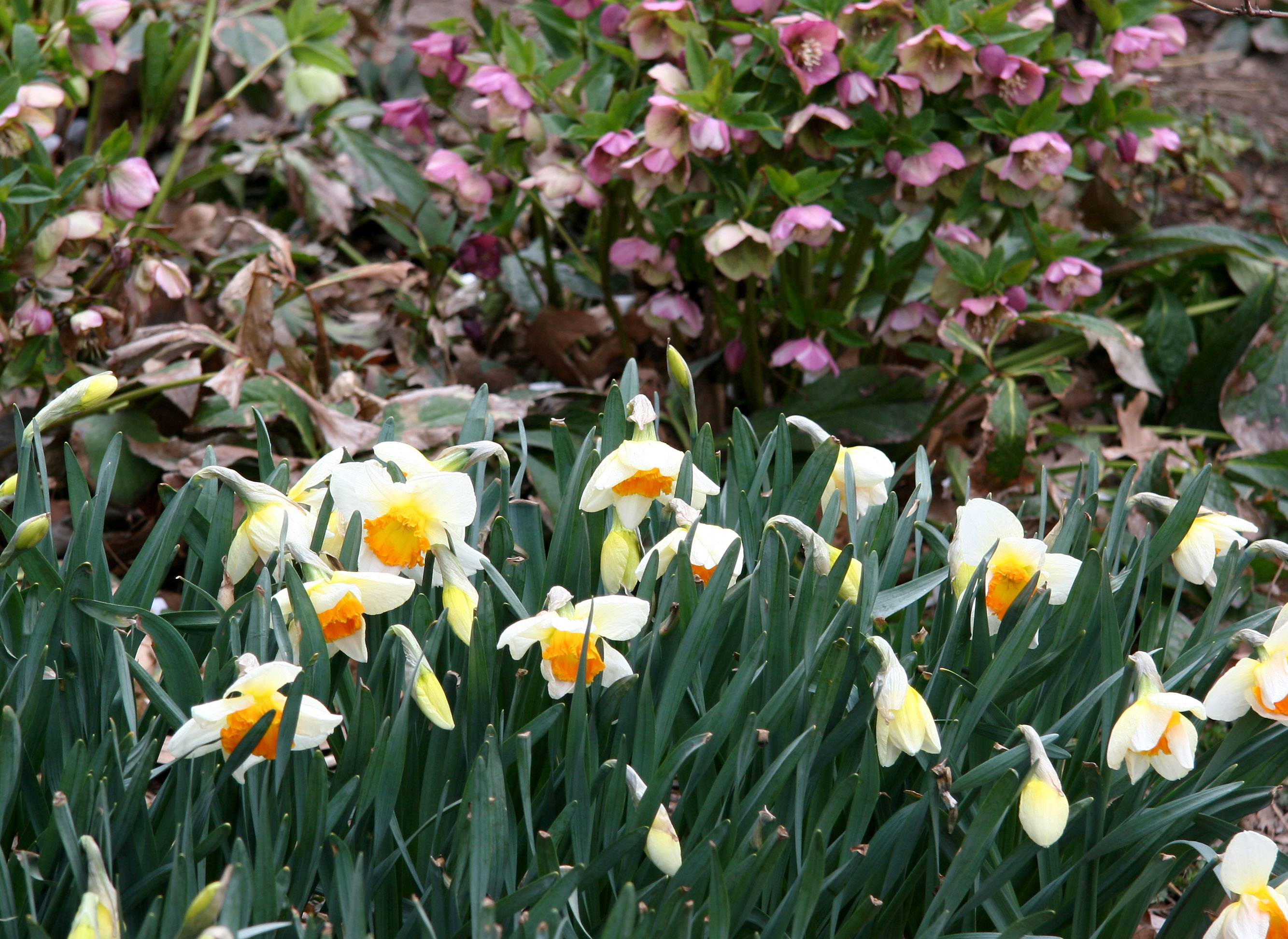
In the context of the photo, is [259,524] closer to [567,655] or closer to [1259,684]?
[567,655]

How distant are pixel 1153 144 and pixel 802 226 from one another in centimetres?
79

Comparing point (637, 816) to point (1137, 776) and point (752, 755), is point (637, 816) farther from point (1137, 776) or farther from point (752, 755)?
point (1137, 776)

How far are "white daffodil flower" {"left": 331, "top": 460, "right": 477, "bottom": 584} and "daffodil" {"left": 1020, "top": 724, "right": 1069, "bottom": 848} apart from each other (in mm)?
490

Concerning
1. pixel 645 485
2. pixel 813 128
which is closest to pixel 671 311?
pixel 813 128

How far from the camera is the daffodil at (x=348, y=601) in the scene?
0.89 metres

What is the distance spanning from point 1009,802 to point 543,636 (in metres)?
0.38

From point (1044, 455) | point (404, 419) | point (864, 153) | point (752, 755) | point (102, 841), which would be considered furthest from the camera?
point (1044, 455)

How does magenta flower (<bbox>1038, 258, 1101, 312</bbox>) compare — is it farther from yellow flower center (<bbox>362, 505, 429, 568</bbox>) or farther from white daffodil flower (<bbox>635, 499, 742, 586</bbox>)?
yellow flower center (<bbox>362, 505, 429, 568</bbox>)

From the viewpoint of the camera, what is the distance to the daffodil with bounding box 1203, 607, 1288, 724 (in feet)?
3.11

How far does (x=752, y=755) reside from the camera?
978 millimetres

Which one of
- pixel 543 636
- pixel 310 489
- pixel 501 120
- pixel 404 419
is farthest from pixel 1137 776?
pixel 501 120

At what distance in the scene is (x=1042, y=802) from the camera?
2.88ft

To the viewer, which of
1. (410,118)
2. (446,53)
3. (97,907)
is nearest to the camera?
(97,907)

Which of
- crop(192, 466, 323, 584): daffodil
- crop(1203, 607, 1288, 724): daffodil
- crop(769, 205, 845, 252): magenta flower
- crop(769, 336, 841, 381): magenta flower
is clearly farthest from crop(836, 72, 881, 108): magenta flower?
crop(192, 466, 323, 584): daffodil
